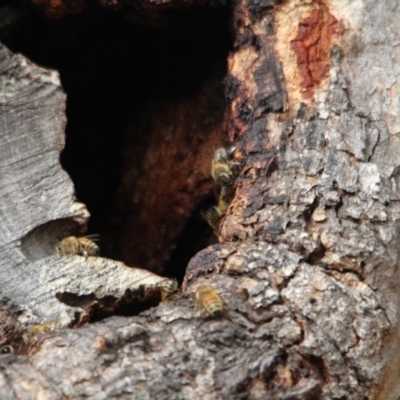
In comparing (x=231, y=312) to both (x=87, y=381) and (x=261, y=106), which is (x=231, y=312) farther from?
(x=261, y=106)

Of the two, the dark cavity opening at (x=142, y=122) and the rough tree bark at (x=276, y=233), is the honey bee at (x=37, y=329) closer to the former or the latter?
the rough tree bark at (x=276, y=233)

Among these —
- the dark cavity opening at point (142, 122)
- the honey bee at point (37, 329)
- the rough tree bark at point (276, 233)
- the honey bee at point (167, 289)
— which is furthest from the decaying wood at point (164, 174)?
the honey bee at point (37, 329)

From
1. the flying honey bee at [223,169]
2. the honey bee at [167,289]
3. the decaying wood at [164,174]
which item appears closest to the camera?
the honey bee at [167,289]

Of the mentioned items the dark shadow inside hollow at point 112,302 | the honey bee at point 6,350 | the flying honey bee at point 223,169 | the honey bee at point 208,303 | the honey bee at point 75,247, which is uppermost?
the flying honey bee at point 223,169

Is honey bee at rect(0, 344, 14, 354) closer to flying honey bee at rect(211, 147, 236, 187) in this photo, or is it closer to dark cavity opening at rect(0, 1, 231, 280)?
flying honey bee at rect(211, 147, 236, 187)

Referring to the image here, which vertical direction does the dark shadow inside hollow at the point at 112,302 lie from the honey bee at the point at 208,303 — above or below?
below

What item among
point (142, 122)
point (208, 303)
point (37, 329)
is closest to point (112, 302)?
point (37, 329)

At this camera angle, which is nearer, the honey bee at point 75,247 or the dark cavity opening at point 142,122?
the honey bee at point 75,247
